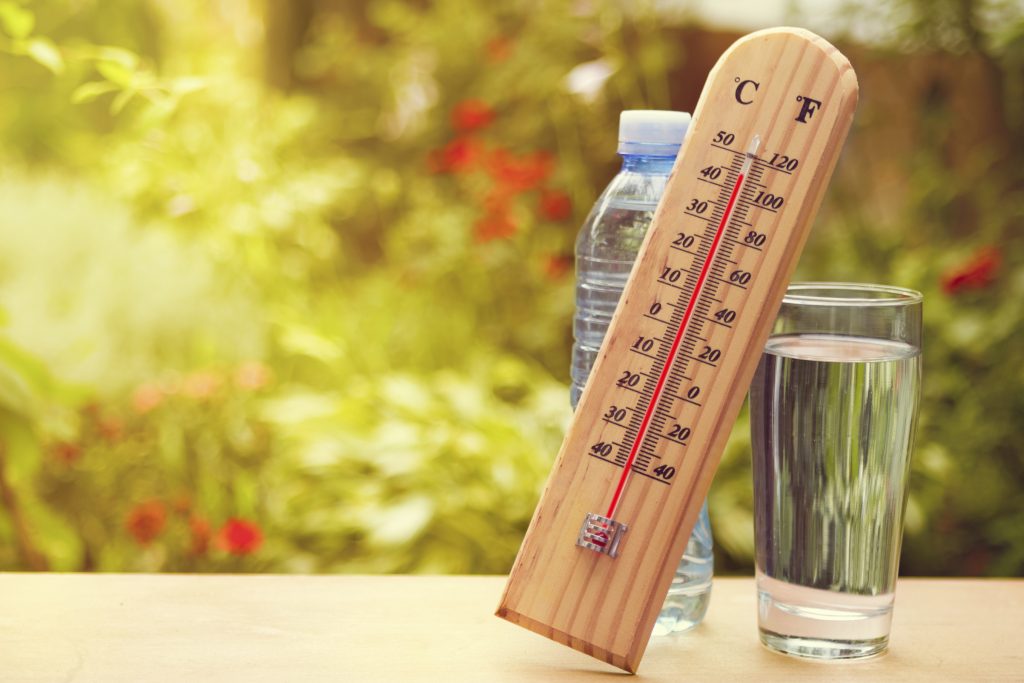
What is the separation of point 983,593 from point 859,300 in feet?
1.06

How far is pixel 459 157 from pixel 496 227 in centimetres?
20

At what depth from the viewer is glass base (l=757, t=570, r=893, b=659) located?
758mm

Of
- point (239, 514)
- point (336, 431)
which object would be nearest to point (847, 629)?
point (336, 431)

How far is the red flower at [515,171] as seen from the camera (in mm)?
2273

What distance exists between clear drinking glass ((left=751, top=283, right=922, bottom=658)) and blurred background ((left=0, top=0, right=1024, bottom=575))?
1.03 m

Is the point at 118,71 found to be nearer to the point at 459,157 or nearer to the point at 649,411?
the point at 649,411

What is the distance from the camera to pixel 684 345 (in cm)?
71

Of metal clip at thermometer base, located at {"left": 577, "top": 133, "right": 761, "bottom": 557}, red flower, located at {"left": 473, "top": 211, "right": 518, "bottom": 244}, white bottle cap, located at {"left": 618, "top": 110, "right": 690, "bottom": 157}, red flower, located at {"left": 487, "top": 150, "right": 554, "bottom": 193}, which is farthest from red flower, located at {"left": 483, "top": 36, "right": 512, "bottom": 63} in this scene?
metal clip at thermometer base, located at {"left": 577, "top": 133, "right": 761, "bottom": 557}

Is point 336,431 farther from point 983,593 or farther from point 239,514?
point 983,593

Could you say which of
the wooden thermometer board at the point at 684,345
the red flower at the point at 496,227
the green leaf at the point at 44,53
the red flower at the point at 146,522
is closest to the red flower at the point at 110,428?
the red flower at the point at 146,522

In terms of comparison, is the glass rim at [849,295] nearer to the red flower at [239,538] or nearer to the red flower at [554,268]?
the red flower at [239,538]

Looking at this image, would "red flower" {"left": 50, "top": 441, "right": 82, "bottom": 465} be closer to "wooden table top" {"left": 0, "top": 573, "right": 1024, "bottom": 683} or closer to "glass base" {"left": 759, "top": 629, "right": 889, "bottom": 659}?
"wooden table top" {"left": 0, "top": 573, "right": 1024, "bottom": 683}

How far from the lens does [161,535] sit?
205 centimetres

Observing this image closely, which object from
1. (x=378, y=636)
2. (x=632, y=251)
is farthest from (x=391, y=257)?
(x=378, y=636)
